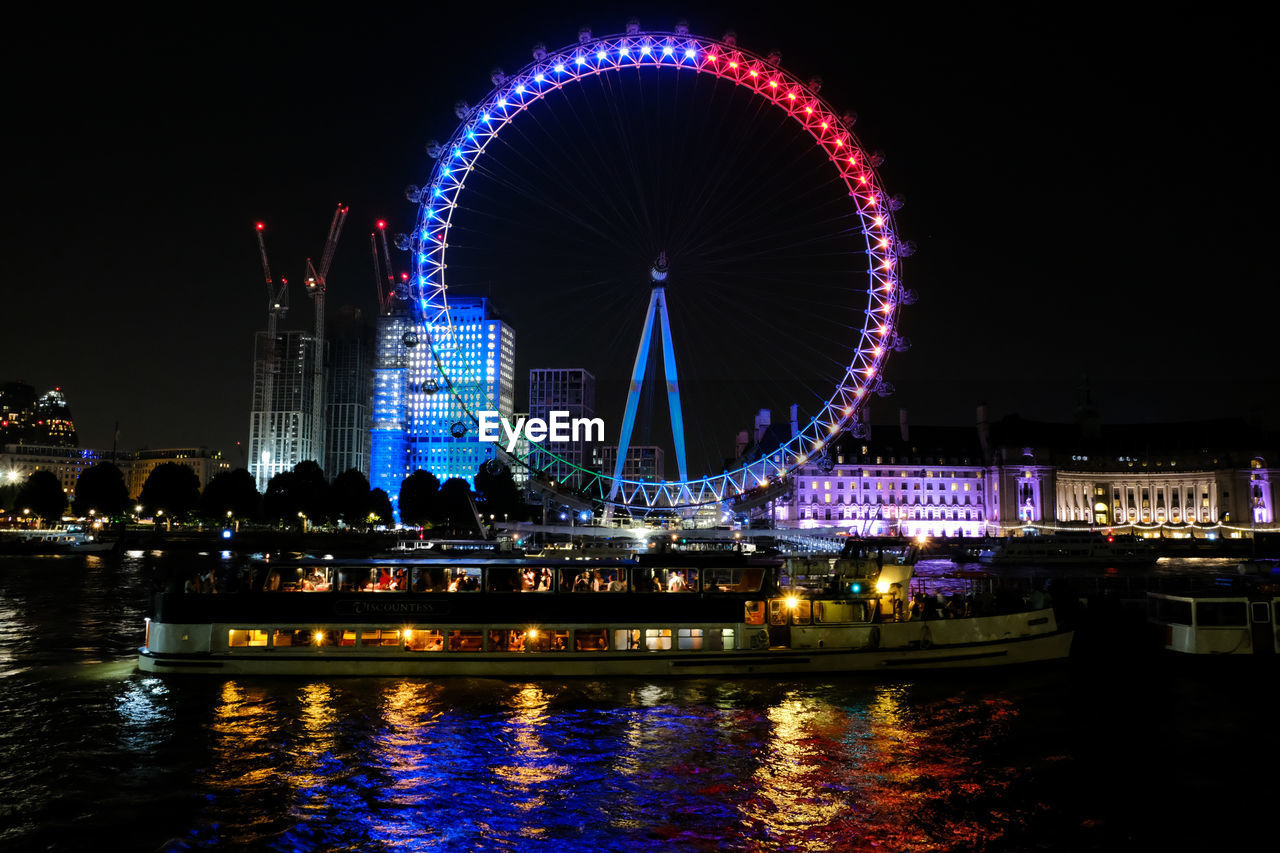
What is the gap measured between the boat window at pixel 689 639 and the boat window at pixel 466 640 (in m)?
6.46

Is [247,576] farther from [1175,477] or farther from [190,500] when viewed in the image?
[1175,477]

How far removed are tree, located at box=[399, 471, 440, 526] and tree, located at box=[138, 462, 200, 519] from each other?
88.5ft

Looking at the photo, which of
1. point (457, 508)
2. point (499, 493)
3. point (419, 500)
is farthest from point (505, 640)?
point (499, 493)

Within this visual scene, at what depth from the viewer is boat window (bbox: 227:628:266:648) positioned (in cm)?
3200

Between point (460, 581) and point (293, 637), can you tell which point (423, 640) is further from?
point (293, 637)

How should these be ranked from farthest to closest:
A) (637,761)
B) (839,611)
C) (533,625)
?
(839,611)
(533,625)
(637,761)

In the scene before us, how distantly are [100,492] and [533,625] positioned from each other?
354 feet

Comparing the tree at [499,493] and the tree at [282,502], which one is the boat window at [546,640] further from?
the tree at [499,493]

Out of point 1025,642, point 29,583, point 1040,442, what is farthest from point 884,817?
point 1040,442

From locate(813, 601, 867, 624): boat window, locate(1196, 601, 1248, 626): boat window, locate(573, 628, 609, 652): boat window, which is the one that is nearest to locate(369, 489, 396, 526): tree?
locate(573, 628, 609, 652): boat window

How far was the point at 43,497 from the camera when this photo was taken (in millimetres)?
125938

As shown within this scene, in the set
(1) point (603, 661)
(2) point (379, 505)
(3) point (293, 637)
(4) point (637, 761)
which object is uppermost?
(2) point (379, 505)

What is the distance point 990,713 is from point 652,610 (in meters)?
10.7

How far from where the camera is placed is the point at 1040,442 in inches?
6471
